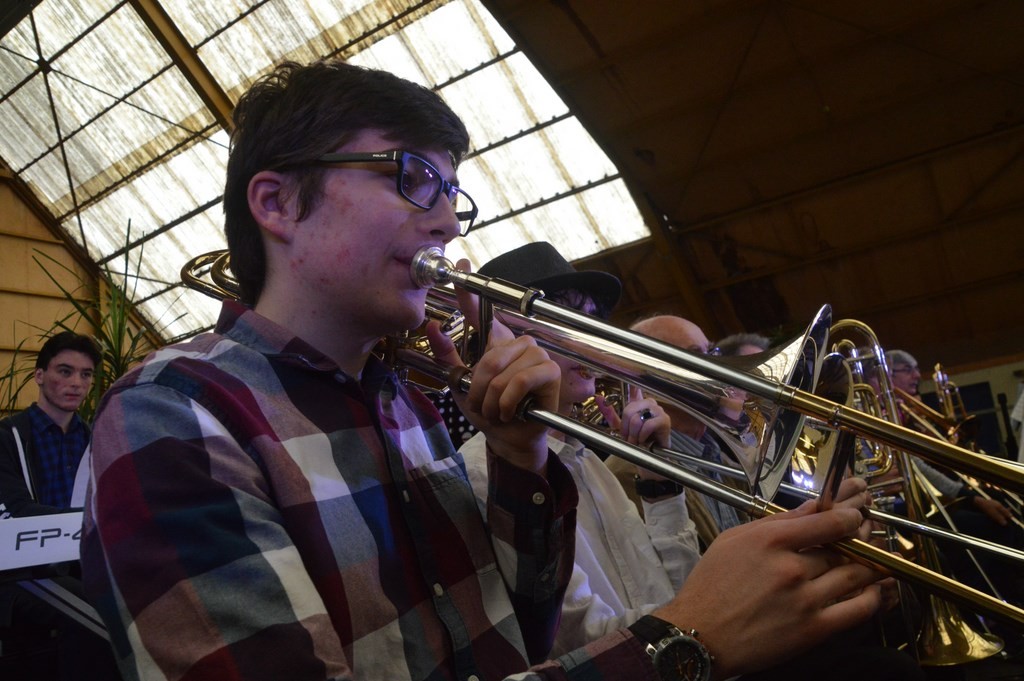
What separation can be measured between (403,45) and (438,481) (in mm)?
8867

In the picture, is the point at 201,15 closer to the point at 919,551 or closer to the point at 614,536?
the point at 614,536

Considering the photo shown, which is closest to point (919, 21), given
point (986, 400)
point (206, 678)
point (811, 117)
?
point (811, 117)

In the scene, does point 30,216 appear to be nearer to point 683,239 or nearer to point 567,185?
point 567,185

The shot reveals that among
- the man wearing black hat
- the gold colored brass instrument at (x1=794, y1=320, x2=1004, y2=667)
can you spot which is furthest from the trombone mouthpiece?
the gold colored brass instrument at (x1=794, y1=320, x2=1004, y2=667)

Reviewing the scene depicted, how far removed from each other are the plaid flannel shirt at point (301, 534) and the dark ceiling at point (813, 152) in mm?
7794

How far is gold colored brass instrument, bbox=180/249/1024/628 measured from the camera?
108 cm

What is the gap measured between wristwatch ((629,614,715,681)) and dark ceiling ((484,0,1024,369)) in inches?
318

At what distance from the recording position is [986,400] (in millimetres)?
10469

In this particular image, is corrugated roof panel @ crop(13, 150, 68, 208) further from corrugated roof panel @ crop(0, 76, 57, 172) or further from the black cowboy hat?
the black cowboy hat

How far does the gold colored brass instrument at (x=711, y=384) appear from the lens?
1.08 m

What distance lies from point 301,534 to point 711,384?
0.66 meters

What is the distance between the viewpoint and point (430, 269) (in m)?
1.33

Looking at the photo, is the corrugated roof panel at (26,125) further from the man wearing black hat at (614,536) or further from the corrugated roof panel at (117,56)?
the man wearing black hat at (614,536)

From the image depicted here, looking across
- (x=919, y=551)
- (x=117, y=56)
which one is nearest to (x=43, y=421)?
(x=919, y=551)
